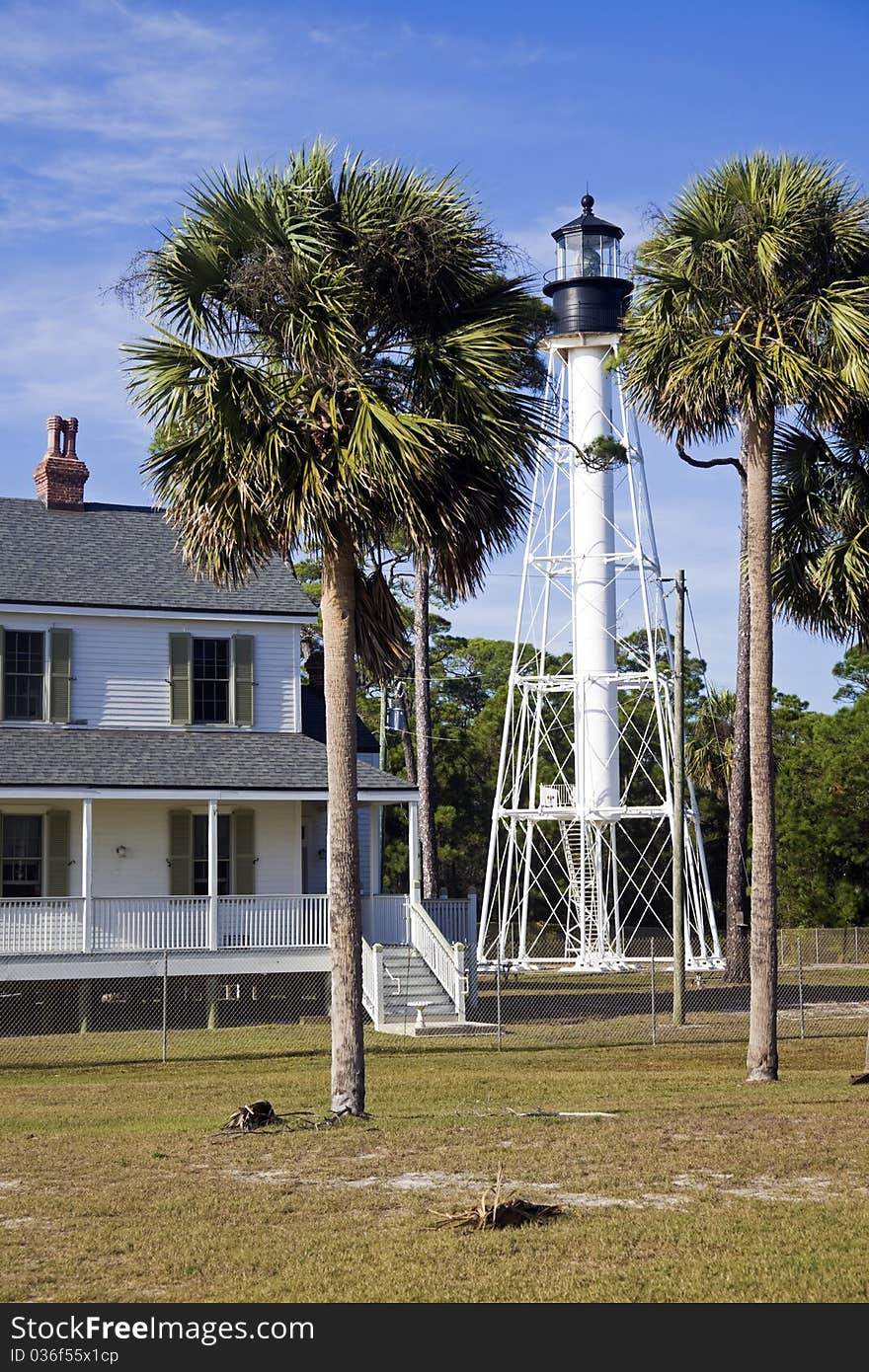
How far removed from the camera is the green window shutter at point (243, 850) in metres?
31.6

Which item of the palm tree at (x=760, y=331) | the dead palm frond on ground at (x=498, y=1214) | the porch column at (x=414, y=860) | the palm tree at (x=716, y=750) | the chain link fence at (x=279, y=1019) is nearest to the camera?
the dead palm frond on ground at (x=498, y=1214)

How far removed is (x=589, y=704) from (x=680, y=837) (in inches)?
478

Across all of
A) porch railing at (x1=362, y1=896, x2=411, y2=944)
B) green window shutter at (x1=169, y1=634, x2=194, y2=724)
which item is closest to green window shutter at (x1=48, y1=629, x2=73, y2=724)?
green window shutter at (x1=169, y1=634, x2=194, y2=724)

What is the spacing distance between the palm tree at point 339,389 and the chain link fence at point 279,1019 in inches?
338

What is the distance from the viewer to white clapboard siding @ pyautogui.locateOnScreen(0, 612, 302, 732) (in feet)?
102

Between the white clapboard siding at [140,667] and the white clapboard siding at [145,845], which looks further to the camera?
the white clapboard siding at [140,667]

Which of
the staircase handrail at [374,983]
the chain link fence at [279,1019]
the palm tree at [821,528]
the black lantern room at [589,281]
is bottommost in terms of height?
the chain link fence at [279,1019]

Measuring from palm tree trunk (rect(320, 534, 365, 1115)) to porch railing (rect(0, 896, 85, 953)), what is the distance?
11.5 meters

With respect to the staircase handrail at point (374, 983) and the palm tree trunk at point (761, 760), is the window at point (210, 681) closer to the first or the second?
the staircase handrail at point (374, 983)

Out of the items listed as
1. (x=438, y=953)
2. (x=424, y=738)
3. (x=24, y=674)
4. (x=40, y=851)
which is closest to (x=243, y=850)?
(x=40, y=851)

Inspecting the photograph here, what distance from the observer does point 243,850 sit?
31.7 m

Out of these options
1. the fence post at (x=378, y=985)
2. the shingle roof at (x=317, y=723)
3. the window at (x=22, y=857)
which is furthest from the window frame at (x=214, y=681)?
the fence post at (x=378, y=985)
